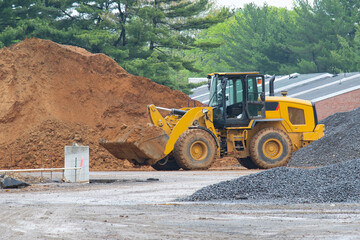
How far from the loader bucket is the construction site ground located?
672 cm

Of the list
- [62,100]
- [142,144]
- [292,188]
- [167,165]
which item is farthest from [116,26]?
[292,188]

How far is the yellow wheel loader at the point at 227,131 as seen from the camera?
21.7 meters

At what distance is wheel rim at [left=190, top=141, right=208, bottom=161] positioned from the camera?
869 inches

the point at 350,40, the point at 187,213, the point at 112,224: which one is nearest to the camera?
the point at 112,224

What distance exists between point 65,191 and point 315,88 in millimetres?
35429

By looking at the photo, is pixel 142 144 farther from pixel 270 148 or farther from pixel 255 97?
pixel 270 148

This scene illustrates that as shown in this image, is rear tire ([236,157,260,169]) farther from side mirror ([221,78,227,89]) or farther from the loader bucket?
the loader bucket

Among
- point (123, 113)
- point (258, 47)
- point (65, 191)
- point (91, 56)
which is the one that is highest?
point (258, 47)

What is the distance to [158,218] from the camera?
9.39 meters

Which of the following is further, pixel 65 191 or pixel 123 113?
pixel 123 113

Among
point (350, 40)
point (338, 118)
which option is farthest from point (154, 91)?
point (350, 40)

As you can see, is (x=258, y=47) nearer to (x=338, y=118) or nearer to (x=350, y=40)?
(x=350, y=40)

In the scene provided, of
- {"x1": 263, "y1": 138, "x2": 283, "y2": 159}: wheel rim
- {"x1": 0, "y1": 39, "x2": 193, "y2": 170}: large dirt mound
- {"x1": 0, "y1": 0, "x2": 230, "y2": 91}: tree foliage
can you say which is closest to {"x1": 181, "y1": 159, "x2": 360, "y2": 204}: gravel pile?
{"x1": 263, "y1": 138, "x2": 283, "y2": 159}: wheel rim

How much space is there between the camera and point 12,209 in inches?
423
